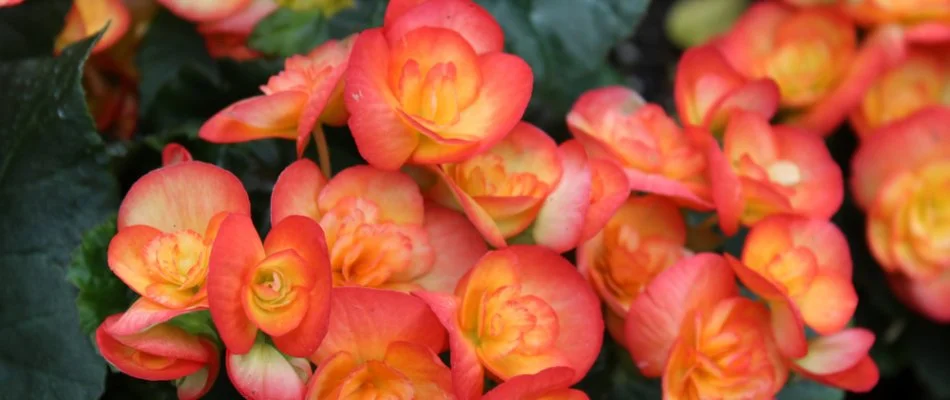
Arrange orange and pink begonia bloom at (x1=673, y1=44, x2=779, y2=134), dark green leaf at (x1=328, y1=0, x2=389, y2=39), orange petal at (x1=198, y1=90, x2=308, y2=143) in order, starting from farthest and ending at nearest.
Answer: dark green leaf at (x1=328, y1=0, x2=389, y2=39), orange and pink begonia bloom at (x1=673, y1=44, x2=779, y2=134), orange petal at (x1=198, y1=90, x2=308, y2=143)

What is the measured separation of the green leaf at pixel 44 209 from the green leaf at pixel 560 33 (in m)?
0.43

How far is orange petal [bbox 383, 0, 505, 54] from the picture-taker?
1.95 feet

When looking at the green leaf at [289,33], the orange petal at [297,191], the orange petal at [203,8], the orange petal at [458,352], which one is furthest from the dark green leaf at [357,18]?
the orange petal at [458,352]

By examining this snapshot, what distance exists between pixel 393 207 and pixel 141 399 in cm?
27

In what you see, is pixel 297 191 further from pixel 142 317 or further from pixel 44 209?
pixel 44 209

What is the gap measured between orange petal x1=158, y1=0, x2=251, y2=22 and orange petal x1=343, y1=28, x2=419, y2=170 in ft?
0.95

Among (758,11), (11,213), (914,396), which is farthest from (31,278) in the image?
(914,396)

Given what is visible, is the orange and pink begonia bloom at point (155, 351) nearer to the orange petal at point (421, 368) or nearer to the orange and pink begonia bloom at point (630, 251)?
the orange petal at point (421, 368)

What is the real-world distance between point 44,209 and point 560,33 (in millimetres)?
522

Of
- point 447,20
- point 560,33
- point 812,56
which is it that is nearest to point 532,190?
point 447,20

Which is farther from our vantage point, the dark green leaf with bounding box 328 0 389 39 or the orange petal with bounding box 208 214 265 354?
the dark green leaf with bounding box 328 0 389 39

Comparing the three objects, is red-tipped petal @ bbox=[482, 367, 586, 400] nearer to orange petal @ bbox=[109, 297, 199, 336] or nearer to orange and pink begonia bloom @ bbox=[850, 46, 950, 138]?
orange petal @ bbox=[109, 297, 199, 336]

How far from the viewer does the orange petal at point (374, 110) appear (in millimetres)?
540

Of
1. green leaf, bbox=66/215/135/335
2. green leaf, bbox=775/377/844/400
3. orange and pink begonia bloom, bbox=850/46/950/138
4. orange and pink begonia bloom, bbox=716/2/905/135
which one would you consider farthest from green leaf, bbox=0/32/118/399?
orange and pink begonia bloom, bbox=850/46/950/138
